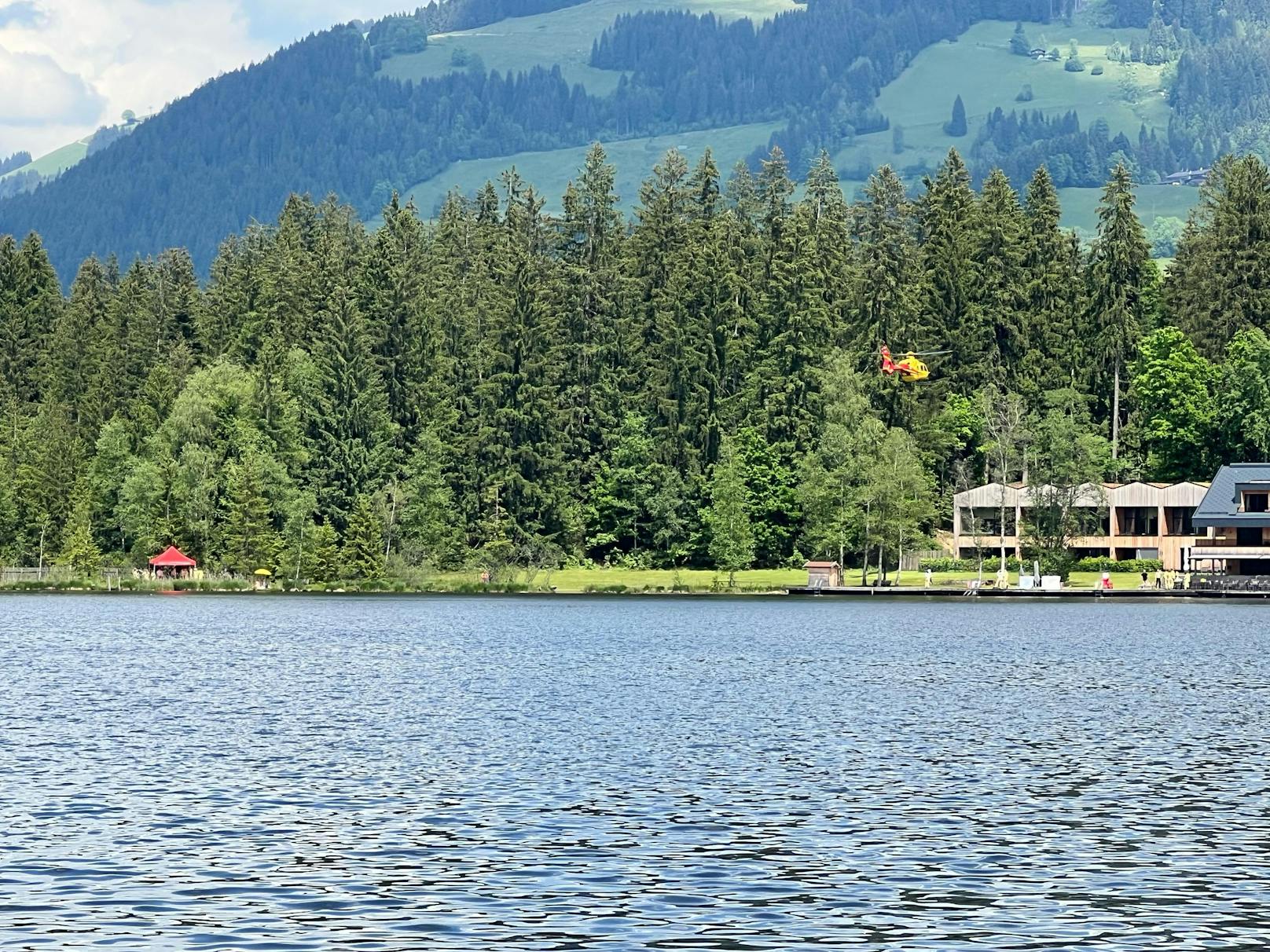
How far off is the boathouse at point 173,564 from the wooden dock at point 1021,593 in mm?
48889

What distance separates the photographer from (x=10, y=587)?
156000mm

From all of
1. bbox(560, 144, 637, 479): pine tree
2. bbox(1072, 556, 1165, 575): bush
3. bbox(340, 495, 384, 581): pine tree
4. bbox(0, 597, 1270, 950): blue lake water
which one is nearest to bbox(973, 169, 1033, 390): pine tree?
bbox(1072, 556, 1165, 575): bush

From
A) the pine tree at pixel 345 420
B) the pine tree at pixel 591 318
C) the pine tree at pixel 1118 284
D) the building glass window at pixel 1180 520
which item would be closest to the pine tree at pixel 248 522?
the pine tree at pixel 345 420

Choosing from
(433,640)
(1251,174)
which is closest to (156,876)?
(433,640)

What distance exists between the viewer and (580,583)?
15412 cm

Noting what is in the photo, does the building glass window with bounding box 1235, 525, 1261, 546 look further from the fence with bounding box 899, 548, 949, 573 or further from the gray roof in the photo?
the fence with bounding box 899, 548, 949, 573

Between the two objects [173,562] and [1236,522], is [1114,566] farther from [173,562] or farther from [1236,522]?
[173,562]

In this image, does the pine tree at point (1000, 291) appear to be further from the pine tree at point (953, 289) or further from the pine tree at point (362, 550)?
the pine tree at point (362, 550)

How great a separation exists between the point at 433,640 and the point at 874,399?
7875cm

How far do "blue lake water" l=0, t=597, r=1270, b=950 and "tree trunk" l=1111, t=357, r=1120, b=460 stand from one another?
88448 mm

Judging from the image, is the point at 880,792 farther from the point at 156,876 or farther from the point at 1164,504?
the point at 1164,504

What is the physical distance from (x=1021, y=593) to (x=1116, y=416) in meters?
31.3

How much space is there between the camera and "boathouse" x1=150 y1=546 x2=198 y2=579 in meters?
151

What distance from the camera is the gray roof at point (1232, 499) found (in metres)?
145
